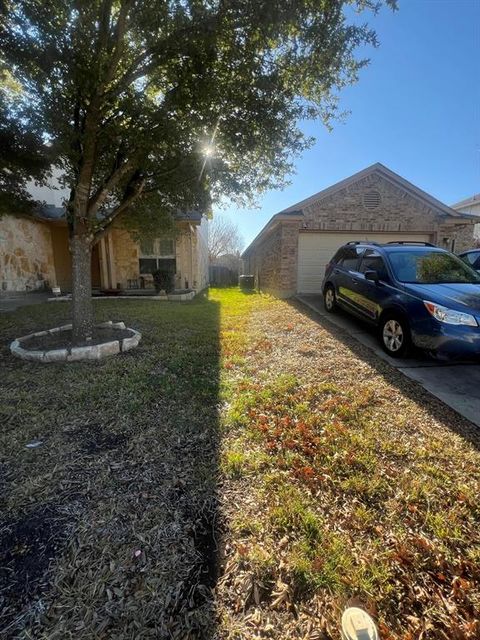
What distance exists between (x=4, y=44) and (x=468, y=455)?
717cm

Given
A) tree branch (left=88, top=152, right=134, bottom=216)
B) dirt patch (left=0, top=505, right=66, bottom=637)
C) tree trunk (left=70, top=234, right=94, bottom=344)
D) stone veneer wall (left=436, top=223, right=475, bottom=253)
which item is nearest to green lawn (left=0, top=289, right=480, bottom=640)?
dirt patch (left=0, top=505, right=66, bottom=637)

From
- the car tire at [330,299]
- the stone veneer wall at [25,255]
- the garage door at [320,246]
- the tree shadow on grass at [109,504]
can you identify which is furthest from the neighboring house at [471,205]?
the tree shadow on grass at [109,504]

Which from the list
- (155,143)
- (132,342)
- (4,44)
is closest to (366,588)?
(132,342)

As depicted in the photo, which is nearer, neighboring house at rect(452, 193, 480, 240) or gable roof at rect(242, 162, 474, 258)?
gable roof at rect(242, 162, 474, 258)

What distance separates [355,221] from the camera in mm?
10391

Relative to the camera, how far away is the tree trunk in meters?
5.19

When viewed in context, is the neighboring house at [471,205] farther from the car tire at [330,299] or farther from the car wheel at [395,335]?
the car wheel at [395,335]

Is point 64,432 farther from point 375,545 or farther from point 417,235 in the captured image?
point 417,235

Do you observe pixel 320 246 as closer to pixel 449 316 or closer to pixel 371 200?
pixel 371 200

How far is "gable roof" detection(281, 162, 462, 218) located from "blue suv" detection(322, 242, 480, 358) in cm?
407

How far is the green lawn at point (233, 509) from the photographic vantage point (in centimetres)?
149

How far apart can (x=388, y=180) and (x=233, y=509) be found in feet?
36.9

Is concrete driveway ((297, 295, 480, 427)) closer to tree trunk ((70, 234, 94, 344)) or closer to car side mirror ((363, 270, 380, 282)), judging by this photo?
car side mirror ((363, 270, 380, 282))

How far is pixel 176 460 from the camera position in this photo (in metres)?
2.57
